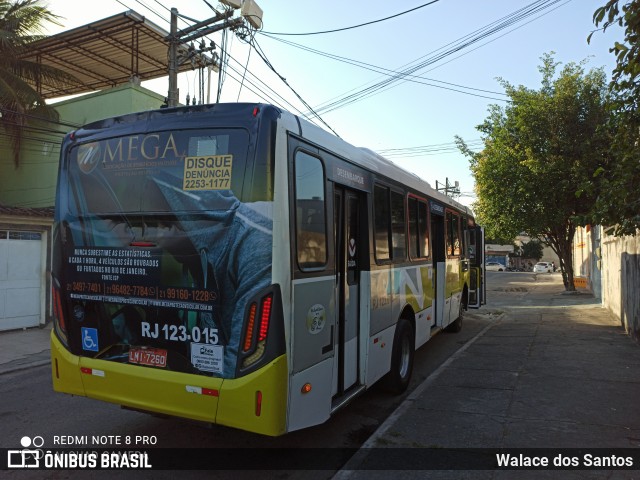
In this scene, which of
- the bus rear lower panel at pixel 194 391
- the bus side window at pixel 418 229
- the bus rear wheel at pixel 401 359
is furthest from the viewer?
the bus side window at pixel 418 229

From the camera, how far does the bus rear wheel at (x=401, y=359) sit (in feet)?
19.8

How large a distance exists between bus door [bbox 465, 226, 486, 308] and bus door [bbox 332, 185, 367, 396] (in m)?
8.33

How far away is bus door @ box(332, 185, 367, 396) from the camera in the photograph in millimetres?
4555

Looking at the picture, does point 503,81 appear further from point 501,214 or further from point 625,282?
point 625,282

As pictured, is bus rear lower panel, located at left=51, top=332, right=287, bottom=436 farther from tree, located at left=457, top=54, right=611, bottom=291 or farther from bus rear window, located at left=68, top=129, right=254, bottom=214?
tree, located at left=457, top=54, right=611, bottom=291

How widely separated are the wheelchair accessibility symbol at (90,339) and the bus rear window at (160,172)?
108cm

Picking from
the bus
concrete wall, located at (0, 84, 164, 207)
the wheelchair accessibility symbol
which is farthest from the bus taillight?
concrete wall, located at (0, 84, 164, 207)

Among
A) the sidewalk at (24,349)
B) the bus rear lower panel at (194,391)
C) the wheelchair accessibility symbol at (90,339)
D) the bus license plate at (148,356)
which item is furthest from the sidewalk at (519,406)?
the sidewalk at (24,349)

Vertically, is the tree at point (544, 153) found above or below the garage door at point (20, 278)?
above

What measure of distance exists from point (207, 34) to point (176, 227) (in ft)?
32.2

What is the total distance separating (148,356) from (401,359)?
145 inches

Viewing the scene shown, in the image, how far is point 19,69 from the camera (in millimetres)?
14992

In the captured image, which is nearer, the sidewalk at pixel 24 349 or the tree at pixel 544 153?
the sidewalk at pixel 24 349

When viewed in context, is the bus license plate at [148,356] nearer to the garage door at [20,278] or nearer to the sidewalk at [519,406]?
the sidewalk at [519,406]
